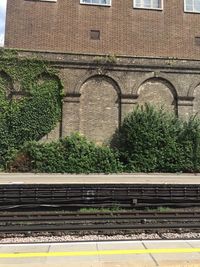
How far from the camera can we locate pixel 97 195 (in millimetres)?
12008

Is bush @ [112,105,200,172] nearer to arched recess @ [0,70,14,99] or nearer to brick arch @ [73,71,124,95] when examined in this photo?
brick arch @ [73,71,124,95]

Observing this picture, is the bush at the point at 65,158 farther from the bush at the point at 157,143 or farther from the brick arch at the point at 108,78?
the brick arch at the point at 108,78

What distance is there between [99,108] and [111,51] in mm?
6099

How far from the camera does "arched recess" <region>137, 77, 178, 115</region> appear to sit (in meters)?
26.0

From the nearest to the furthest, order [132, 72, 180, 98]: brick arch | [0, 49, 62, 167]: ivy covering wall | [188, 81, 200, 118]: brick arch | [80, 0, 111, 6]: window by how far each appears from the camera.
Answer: [0, 49, 62, 167]: ivy covering wall < [132, 72, 180, 98]: brick arch < [188, 81, 200, 118]: brick arch < [80, 0, 111, 6]: window

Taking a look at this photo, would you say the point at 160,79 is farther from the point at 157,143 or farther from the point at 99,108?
the point at 157,143

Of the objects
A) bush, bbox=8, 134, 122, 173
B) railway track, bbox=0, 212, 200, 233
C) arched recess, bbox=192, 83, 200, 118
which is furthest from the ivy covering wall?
railway track, bbox=0, 212, 200, 233

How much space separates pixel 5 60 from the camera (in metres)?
24.8

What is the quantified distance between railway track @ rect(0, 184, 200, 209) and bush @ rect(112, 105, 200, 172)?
11202mm

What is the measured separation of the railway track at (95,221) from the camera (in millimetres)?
9984

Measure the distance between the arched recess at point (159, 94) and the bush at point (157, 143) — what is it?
4.88ft

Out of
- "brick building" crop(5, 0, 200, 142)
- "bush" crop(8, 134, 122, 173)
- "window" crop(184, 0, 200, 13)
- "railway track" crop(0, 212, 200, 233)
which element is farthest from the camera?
"window" crop(184, 0, 200, 13)

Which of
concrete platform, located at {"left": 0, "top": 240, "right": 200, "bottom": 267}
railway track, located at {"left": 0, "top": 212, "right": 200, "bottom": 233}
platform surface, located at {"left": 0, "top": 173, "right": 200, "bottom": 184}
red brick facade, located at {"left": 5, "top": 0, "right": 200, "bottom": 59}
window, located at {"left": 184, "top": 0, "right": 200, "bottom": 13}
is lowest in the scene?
concrete platform, located at {"left": 0, "top": 240, "right": 200, "bottom": 267}

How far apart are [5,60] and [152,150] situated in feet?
34.5
